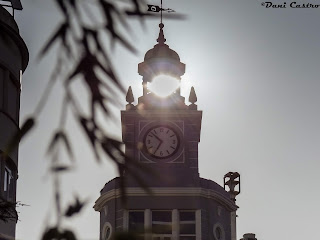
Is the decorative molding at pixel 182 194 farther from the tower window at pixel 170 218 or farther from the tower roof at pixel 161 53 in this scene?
the tower roof at pixel 161 53

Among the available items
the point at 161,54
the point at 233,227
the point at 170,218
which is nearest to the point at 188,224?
the point at 170,218

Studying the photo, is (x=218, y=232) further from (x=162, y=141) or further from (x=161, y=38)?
(x=161, y=38)

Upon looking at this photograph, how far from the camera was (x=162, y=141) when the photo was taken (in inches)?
1590

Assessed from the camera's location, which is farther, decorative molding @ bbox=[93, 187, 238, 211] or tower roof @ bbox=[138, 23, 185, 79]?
tower roof @ bbox=[138, 23, 185, 79]

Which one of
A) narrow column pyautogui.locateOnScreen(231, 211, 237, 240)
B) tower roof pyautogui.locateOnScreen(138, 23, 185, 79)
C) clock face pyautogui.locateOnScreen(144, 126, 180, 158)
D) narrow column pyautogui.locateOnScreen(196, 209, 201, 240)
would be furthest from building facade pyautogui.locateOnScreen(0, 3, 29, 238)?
narrow column pyautogui.locateOnScreen(231, 211, 237, 240)

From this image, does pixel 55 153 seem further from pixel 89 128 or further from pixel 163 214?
pixel 163 214

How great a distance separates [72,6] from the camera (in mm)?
2158

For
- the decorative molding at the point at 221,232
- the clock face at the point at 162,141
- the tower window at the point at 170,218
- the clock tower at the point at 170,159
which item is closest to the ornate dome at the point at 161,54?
the clock tower at the point at 170,159

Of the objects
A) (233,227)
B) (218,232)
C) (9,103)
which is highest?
(233,227)

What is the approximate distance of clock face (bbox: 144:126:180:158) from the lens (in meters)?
40.0

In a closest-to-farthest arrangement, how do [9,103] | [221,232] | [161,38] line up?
[9,103] → [221,232] → [161,38]

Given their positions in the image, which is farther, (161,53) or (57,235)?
(161,53)

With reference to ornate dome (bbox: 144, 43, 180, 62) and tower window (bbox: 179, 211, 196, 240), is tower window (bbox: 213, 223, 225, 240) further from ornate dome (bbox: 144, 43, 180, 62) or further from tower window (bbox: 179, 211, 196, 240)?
ornate dome (bbox: 144, 43, 180, 62)

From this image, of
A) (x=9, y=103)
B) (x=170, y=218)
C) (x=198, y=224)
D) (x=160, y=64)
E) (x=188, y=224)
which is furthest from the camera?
(x=160, y=64)
